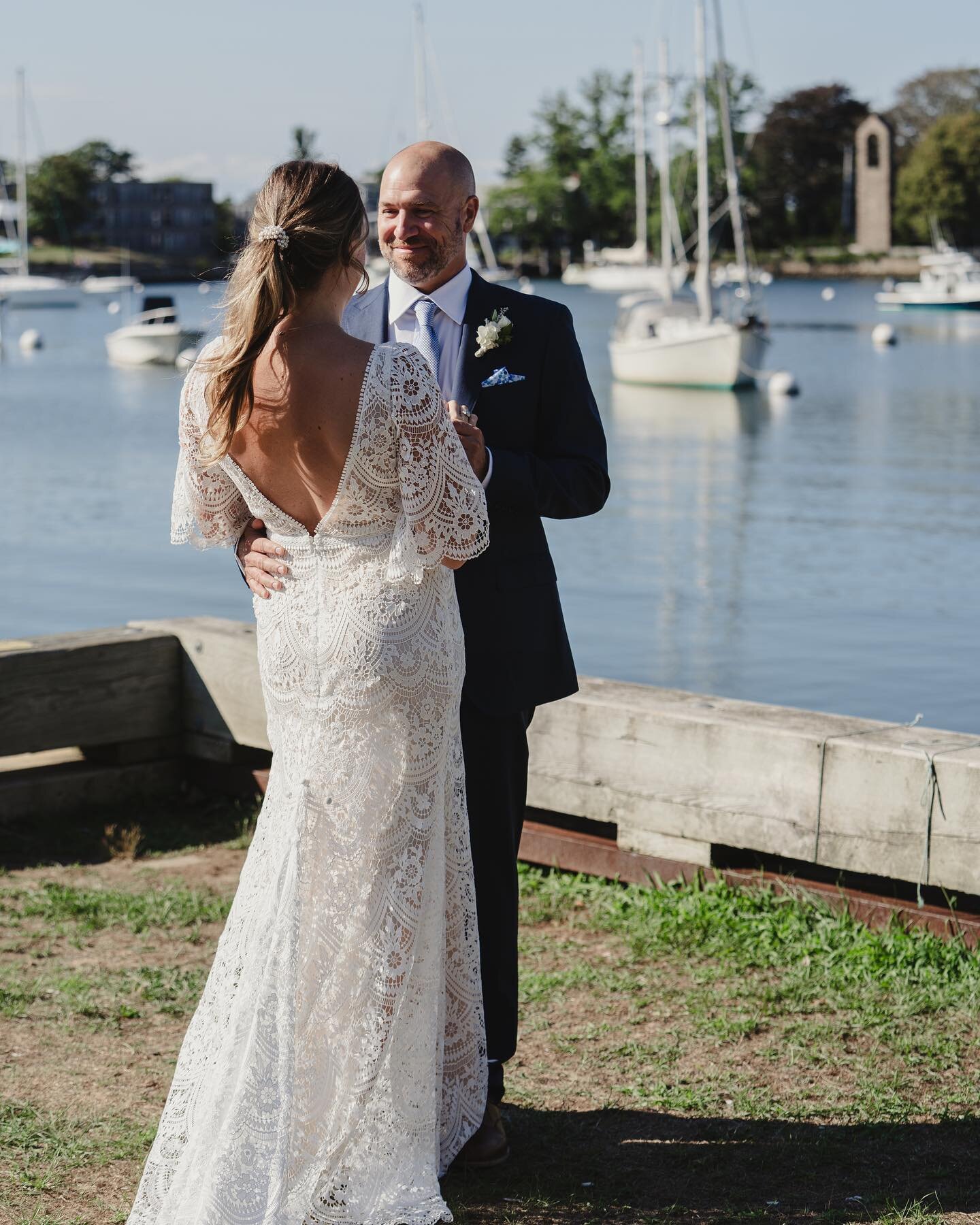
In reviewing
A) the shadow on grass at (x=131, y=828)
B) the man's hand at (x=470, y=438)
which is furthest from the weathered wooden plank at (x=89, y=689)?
the man's hand at (x=470, y=438)

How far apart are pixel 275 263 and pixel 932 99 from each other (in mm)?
154895

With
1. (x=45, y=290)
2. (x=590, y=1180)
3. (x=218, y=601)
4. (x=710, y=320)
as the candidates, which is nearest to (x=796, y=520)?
(x=218, y=601)

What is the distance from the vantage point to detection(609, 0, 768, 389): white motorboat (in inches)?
1545

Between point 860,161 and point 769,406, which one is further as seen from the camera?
point 860,161

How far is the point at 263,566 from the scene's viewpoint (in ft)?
10.2

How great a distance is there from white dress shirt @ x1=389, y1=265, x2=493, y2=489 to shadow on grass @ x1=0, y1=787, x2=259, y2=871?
2657 mm

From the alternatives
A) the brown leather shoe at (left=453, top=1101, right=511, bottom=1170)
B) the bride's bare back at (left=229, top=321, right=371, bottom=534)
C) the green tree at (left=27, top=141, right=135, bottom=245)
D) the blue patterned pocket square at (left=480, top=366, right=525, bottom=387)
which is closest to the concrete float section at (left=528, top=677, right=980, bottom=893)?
the brown leather shoe at (left=453, top=1101, right=511, bottom=1170)

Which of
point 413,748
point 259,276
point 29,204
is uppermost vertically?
point 29,204

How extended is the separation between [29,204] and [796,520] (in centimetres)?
13480

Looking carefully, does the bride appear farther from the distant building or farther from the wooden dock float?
the distant building

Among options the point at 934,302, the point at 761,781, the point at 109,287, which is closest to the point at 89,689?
the point at 761,781

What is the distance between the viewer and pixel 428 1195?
3.07 meters

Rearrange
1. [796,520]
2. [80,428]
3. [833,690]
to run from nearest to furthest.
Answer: [833,690] → [796,520] → [80,428]

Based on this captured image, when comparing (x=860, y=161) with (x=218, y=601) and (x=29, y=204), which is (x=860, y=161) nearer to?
(x=29, y=204)
